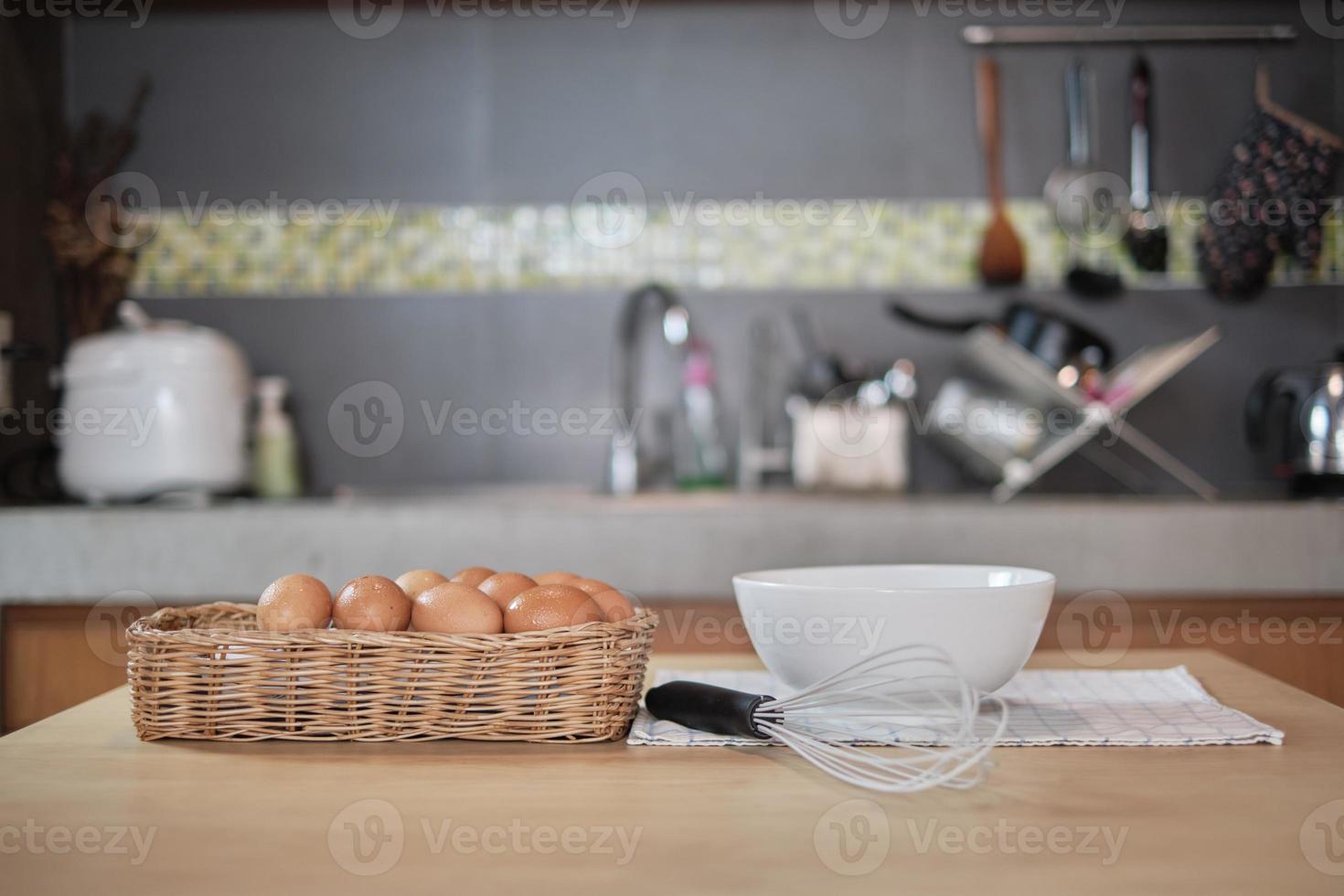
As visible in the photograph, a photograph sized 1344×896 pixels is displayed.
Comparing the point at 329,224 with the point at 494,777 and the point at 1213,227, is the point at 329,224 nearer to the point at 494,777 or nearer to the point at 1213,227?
the point at 1213,227

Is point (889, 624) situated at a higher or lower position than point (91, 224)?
lower

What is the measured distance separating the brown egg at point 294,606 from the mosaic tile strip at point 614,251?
1.61 m

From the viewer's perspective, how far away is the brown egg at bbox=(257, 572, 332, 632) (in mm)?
686

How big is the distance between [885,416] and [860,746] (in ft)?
4.71

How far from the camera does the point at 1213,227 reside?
2180mm
